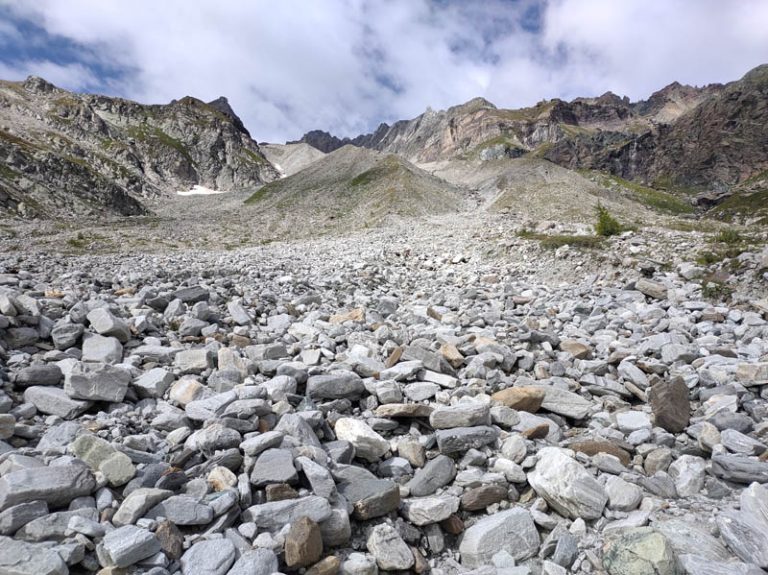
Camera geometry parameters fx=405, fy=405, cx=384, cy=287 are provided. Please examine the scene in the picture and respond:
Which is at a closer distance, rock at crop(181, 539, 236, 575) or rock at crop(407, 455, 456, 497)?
rock at crop(181, 539, 236, 575)

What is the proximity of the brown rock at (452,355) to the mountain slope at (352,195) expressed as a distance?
38308mm

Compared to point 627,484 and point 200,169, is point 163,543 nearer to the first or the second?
point 627,484

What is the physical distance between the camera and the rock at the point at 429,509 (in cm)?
436

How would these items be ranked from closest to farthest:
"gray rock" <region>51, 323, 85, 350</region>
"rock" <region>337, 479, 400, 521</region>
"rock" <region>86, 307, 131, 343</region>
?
"rock" <region>337, 479, 400, 521</region>, "gray rock" <region>51, 323, 85, 350</region>, "rock" <region>86, 307, 131, 343</region>

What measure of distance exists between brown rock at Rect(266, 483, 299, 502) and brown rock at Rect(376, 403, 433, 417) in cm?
207

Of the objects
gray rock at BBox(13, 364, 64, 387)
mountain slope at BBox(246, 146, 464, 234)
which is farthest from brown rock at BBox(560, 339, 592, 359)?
mountain slope at BBox(246, 146, 464, 234)

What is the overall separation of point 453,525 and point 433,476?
583mm

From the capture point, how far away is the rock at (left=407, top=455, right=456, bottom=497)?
188 inches

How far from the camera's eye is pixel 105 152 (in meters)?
134

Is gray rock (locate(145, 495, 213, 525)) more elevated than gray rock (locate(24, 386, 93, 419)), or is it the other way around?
gray rock (locate(24, 386, 93, 419))

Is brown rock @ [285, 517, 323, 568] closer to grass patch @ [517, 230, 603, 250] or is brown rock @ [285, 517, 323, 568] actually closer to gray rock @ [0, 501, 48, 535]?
gray rock @ [0, 501, 48, 535]

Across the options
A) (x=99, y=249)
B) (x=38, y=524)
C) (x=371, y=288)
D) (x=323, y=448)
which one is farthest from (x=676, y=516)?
(x=99, y=249)

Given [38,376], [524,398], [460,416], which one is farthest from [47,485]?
[524,398]

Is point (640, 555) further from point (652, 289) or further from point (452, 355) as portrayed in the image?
point (652, 289)
